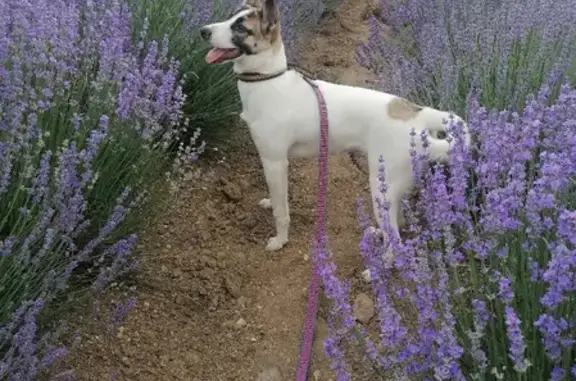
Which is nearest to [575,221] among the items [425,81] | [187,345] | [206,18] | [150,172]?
[187,345]

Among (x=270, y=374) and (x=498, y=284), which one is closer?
(x=498, y=284)

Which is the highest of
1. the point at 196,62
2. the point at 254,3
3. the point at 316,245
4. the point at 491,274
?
the point at 254,3

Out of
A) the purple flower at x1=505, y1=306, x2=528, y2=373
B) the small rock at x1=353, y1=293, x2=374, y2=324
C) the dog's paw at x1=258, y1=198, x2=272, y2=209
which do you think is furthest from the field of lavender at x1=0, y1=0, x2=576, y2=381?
the dog's paw at x1=258, y1=198, x2=272, y2=209

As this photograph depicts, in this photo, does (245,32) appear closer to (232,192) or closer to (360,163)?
(232,192)

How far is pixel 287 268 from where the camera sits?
3271mm

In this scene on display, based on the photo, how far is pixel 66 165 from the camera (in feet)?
7.69

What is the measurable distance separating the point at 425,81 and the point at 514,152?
6.91 feet

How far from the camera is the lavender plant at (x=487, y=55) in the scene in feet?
11.0

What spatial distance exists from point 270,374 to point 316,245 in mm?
508

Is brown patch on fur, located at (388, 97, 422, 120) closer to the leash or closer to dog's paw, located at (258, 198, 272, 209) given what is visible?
the leash

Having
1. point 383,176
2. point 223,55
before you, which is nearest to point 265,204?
point 223,55

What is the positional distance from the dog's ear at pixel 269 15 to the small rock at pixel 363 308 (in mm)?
1138

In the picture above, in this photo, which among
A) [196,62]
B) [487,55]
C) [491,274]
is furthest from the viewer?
[196,62]

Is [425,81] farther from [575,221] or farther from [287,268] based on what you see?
[575,221]
